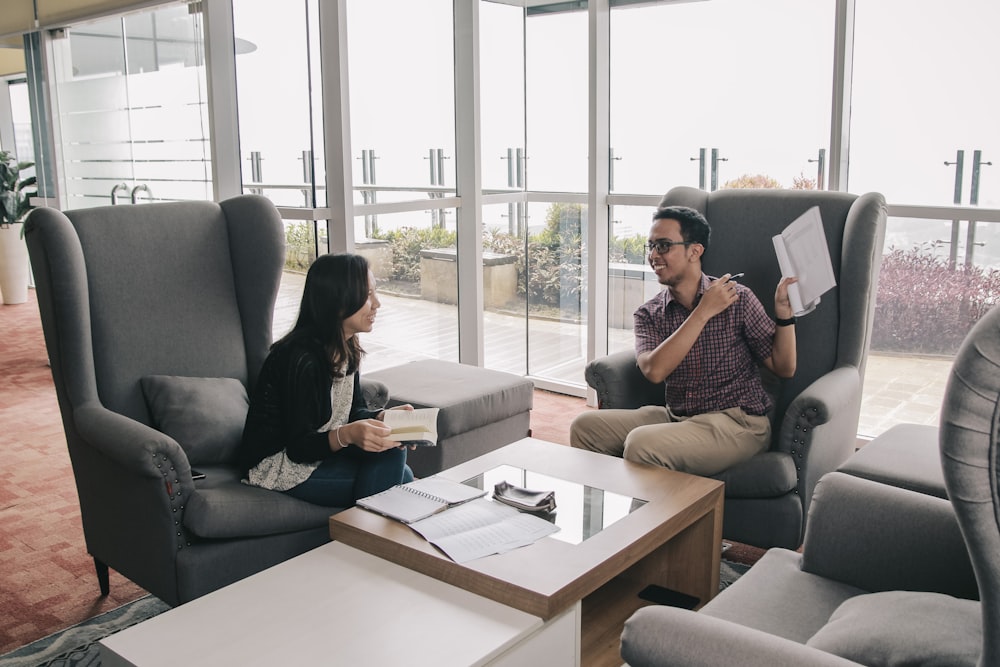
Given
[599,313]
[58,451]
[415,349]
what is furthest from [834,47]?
[58,451]

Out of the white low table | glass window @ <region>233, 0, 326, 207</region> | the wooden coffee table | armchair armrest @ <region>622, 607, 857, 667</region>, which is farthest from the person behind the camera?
glass window @ <region>233, 0, 326, 207</region>

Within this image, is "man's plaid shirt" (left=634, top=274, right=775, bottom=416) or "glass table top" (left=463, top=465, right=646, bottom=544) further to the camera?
"man's plaid shirt" (left=634, top=274, right=775, bottom=416)

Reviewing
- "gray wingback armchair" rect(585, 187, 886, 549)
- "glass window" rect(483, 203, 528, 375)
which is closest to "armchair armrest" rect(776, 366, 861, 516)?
"gray wingback armchair" rect(585, 187, 886, 549)

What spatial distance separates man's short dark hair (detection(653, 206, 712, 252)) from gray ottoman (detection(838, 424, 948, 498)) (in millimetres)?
872

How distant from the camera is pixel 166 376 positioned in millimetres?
2906

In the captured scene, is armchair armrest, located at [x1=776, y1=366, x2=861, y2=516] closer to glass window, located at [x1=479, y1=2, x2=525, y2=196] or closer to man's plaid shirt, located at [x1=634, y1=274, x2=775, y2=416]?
man's plaid shirt, located at [x1=634, y1=274, x2=775, y2=416]

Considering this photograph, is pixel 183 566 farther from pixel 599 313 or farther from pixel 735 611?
pixel 599 313

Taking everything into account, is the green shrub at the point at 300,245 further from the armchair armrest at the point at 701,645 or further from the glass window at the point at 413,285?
the armchair armrest at the point at 701,645

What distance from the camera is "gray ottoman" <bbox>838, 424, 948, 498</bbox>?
2.32 meters

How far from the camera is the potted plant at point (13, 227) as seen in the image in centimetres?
729

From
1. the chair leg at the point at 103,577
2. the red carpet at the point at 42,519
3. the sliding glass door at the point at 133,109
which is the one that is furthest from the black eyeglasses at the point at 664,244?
the sliding glass door at the point at 133,109

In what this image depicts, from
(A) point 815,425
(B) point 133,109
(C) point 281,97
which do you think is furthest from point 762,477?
(B) point 133,109

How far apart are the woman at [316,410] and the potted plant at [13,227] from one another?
5261mm

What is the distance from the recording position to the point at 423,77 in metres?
4.62
